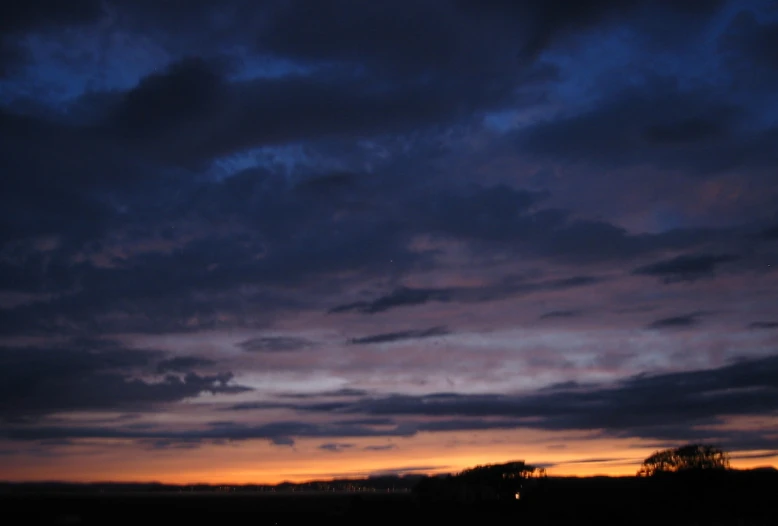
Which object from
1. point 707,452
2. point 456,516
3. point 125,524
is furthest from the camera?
point 125,524

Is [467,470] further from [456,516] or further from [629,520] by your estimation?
[629,520]

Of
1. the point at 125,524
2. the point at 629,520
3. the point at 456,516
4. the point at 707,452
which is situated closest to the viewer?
the point at 629,520

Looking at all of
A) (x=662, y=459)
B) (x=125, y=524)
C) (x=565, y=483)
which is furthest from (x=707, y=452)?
(x=125, y=524)

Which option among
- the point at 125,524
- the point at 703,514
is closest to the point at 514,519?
the point at 703,514

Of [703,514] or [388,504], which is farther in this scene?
[388,504]

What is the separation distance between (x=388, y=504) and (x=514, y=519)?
1418 inches

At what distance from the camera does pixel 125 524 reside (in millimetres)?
122375

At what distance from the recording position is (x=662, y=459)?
395 feet

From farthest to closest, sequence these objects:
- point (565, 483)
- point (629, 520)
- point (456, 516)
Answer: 1. point (565, 483)
2. point (456, 516)
3. point (629, 520)

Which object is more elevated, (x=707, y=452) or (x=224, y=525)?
(x=707, y=452)

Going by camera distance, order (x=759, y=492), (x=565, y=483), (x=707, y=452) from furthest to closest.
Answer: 1. (x=707, y=452)
2. (x=565, y=483)
3. (x=759, y=492)

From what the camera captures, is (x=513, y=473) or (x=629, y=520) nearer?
(x=629, y=520)

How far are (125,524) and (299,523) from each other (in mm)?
30835

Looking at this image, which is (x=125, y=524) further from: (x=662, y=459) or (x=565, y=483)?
(x=662, y=459)
